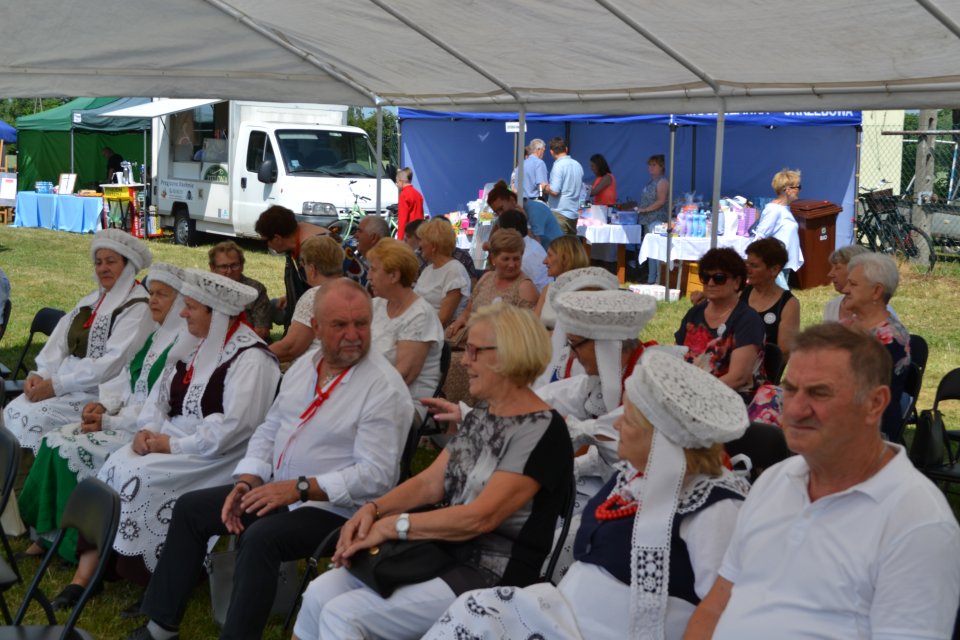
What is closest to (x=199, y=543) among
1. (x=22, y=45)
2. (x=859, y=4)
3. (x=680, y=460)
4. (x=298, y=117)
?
(x=680, y=460)

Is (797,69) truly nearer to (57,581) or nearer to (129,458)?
(129,458)

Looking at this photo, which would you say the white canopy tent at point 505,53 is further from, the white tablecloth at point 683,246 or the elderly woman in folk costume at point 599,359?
the white tablecloth at point 683,246

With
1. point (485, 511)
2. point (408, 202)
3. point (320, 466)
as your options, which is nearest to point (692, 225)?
point (408, 202)

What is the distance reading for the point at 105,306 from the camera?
18.8 ft

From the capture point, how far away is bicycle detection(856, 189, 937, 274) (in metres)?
13.9

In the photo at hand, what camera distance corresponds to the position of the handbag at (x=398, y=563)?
10.2 ft

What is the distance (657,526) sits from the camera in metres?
2.61

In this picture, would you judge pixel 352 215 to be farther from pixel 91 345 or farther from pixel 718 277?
pixel 718 277

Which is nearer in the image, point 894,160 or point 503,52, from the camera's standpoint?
point 503,52

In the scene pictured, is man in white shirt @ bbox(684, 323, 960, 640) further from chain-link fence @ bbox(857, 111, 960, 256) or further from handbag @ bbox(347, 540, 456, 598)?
chain-link fence @ bbox(857, 111, 960, 256)

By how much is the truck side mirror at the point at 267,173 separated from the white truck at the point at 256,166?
0.02 meters

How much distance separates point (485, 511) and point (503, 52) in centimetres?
473

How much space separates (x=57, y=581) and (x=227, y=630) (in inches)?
57.0

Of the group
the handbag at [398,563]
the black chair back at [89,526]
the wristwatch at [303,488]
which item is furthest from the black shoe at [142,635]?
the handbag at [398,563]
